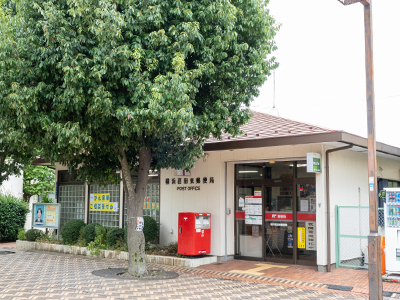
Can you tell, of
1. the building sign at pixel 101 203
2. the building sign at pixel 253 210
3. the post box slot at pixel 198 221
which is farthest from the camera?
the building sign at pixel 101 203

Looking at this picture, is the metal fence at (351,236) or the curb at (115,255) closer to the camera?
the metal fence at (351,236)

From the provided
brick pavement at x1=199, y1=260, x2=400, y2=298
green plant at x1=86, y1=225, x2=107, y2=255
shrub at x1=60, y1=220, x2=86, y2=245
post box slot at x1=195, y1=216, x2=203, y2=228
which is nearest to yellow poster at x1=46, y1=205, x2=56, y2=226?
shrub at x1=60, y1=220, x2=86, y2=245

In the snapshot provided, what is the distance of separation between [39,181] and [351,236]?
24775mm

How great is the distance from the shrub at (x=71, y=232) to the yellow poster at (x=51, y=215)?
981 mm

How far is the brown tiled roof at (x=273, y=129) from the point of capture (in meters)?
10.7

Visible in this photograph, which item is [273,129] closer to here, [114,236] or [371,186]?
[371,186]

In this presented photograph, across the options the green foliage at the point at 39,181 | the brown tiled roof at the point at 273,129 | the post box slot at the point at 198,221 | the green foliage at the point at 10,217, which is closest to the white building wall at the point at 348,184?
the brown tiled roof at the point at 273,129

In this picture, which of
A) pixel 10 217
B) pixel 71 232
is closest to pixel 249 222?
pixel 71 232

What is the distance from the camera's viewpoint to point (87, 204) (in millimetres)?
15516

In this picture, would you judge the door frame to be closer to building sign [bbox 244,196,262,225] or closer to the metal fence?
building sign [bbox 244,196,262,225]

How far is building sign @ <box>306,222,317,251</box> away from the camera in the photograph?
36.2ft

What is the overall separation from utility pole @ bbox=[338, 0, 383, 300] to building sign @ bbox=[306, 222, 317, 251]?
3.71 meters

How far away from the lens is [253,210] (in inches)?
478

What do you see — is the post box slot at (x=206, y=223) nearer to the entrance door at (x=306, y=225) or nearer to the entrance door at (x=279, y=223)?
the entrance door at (x=279, y=223)
